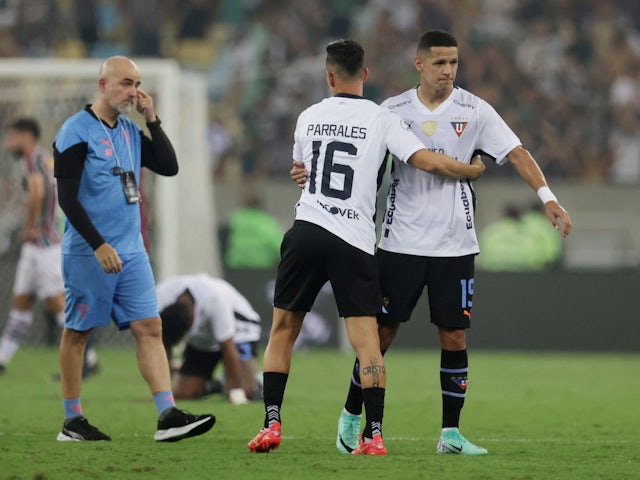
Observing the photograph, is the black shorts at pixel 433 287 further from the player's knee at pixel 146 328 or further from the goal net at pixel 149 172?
the goal net at pixel 149 172

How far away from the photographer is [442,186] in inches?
281

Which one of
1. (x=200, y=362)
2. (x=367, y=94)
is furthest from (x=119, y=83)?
(x=367, y=94)

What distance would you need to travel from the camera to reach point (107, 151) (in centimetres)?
765

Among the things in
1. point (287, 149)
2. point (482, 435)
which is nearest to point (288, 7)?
point (287, 149)

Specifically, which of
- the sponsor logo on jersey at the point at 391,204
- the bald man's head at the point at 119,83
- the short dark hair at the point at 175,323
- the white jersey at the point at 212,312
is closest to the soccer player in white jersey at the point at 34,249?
the white jersey at the point at 212,312

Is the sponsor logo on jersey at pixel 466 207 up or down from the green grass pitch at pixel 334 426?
up

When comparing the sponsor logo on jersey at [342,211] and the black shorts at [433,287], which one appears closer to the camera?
the sponsor logo on jersey at [342,211]

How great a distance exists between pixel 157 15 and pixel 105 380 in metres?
10.1

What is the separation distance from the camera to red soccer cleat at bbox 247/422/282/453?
22.6 ft

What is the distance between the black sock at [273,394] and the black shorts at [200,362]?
389cm

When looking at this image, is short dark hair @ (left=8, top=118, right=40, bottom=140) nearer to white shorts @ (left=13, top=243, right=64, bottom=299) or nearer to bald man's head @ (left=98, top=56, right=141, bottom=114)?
white shorts @ (left=13, top=243, right=64, bottom=299)

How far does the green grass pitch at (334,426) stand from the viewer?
6.31 meters

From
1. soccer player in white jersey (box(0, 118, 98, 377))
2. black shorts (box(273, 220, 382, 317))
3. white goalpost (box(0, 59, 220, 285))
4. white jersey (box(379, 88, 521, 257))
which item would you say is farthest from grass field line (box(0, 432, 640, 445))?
white goalpost (box(0, 59, 220, 285))

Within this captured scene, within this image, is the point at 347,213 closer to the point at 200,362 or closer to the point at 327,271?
the point at 327,271
